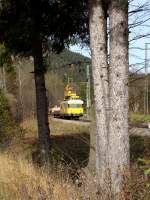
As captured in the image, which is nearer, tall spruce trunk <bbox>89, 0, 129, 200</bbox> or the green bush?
tall spruce trunk <bbox>89, 0, 129, 200</bbox>

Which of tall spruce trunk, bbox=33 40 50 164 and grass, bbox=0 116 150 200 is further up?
tall spruce trunk, bbox=33 40 50 164

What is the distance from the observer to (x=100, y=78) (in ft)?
23.3

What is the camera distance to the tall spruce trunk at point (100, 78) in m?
7.03

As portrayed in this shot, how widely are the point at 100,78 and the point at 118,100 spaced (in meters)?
0.68

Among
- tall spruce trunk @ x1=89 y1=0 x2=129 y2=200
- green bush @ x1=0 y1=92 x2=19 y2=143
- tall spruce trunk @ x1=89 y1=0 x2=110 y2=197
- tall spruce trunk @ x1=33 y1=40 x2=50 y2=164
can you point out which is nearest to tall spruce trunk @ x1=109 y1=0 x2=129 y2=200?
tall spruce trunk @ x1=89 y1=0 x2=129 y2=200

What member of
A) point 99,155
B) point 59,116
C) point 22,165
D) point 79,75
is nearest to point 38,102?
point 79,75

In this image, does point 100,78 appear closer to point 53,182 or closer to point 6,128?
point 53,182

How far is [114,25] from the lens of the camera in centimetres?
664

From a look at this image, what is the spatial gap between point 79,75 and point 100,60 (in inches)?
171

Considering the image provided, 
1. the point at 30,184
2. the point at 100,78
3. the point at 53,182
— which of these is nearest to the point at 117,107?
the point at 100,78

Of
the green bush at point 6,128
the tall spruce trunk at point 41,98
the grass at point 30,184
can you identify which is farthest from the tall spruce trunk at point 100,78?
the green bush at point 6,128

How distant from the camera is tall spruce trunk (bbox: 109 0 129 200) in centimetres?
653

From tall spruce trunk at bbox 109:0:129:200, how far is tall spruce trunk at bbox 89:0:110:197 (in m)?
0.40

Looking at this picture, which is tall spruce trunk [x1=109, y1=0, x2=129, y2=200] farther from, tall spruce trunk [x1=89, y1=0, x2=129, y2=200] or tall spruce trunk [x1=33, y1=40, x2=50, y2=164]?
tall spruce trunk [x1=33, y1=40, x2=50, y2=164]
